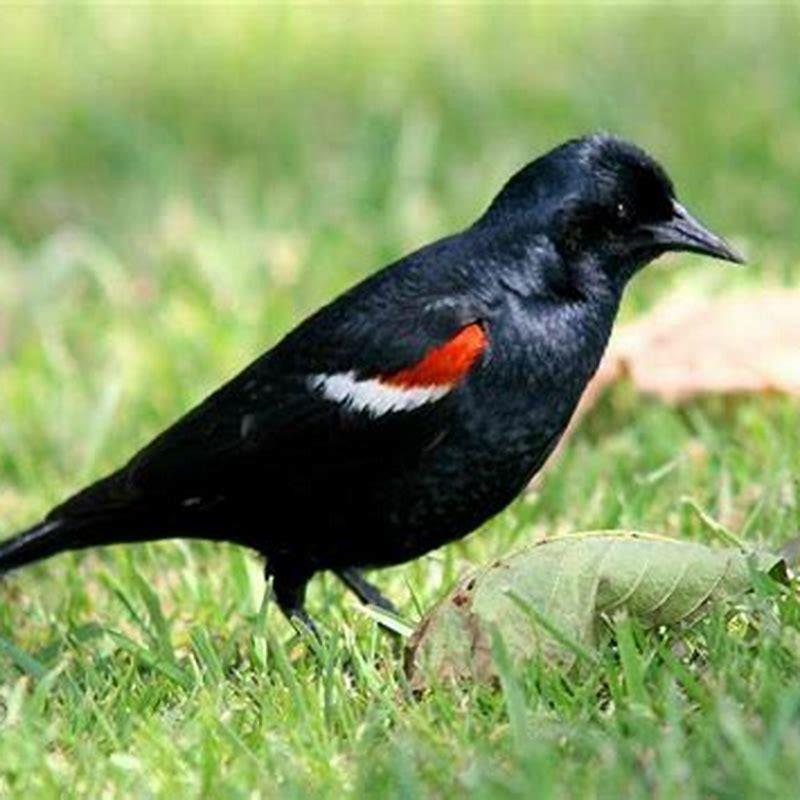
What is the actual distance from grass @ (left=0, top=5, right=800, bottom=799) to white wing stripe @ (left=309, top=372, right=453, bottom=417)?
271 millimetres

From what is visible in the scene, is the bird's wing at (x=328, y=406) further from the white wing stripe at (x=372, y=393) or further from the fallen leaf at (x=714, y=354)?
the fallen leaf at (x=714, y=354)

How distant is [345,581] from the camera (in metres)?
4.13

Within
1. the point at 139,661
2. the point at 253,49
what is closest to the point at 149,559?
the point at 139,661

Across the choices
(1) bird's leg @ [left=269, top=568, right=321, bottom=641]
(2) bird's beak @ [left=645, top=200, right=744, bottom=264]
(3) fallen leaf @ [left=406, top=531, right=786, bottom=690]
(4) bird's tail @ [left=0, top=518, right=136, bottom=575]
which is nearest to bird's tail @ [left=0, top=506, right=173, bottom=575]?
(4) bird's tail @ [left=0, top=518, right=136, bottom=575]

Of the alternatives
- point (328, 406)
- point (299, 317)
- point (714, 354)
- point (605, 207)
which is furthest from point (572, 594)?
point (299, 317)

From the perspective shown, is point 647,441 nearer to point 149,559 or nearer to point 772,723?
point 149,559

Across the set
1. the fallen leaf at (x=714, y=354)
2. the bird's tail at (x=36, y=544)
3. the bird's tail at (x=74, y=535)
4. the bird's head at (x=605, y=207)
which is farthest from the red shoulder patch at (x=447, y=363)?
the fallen leaf at (x=714, y=354)

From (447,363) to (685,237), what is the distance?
21.9 inches

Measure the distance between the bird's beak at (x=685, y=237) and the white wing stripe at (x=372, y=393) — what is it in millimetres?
530

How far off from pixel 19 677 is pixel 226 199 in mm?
3171

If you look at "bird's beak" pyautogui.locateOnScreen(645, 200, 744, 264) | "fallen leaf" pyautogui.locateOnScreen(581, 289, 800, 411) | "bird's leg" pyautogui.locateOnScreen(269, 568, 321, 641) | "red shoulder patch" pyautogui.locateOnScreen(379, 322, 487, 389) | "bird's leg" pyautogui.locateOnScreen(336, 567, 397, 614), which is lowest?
"fallen leaf" pyautogui.locateOnScreen(581, 289, 800, 411)

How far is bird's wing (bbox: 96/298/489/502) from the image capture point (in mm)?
3805

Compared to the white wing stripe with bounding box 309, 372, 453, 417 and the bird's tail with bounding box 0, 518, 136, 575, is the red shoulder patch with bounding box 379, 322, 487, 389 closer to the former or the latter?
the white wing stripe with bounding box 309, 372, 453, 417

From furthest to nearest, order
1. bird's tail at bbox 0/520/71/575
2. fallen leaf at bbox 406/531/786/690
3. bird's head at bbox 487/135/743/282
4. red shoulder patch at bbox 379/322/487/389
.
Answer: bird's tail at bbox 0/520/71/575 < bird's head at bbox 487/135/743/282 < red shoulder patch at bbox 379/322/487/389 < fallen leaf at bbox 406/531/786/690
